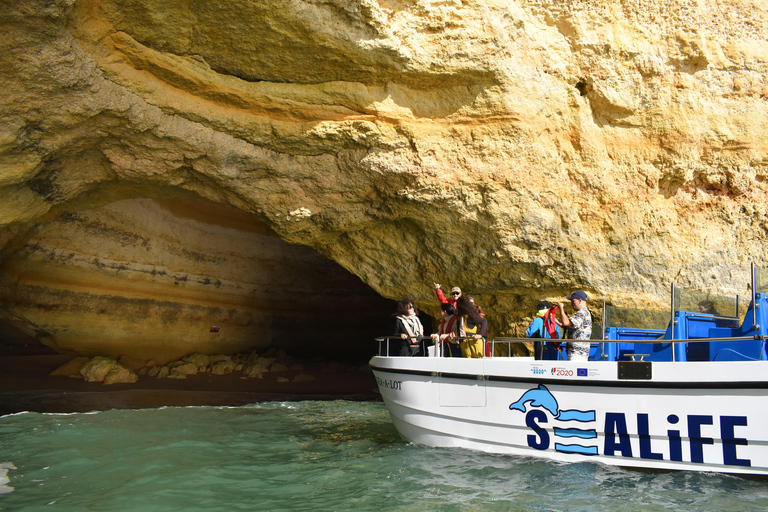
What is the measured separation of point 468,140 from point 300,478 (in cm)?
498

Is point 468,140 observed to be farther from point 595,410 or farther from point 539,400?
point 595,410

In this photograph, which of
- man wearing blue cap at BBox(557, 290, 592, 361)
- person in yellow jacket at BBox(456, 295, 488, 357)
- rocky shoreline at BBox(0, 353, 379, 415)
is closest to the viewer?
man wearing blue cap at BBox(557, 290, 592, 361)

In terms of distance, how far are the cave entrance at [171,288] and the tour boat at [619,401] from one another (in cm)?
632

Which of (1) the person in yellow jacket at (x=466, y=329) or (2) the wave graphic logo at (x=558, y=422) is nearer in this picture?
(2) the wave graphic logo at (x=558, y=422)

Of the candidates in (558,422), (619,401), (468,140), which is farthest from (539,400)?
(468,140)

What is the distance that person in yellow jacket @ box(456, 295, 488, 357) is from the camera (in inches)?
231

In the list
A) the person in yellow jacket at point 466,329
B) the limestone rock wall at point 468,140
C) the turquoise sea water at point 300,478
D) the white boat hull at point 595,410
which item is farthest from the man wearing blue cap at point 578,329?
the limestone rock wall at point 468,140

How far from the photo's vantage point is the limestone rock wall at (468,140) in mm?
6891

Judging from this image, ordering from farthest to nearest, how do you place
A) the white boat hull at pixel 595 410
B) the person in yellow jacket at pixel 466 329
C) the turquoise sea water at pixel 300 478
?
the person in yellow jacket at pixel 466 329 < the white boat hull at pixel 595 410 < the turquoise sea water at pixel 300 478

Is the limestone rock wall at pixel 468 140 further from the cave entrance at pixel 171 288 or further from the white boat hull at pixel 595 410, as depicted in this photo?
the white boat hull at pixel 595 410

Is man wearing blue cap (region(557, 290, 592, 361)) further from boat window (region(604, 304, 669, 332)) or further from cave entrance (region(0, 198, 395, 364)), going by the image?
cave entrance (region(0, 198, 395, 364))

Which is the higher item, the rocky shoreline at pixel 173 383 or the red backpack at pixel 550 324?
the red backpack at pixel 550 324

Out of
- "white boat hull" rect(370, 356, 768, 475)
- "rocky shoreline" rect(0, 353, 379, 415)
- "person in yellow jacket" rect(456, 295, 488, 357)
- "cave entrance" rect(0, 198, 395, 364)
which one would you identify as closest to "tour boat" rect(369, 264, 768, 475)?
"white boat hull" rect(370, 356, 768, 475)

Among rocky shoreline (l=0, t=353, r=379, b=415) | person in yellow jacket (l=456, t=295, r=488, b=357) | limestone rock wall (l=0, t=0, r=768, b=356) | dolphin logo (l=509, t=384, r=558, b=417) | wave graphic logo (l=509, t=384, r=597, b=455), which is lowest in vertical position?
rocky shoreline (l=0, t=353, r=379, b=415)
